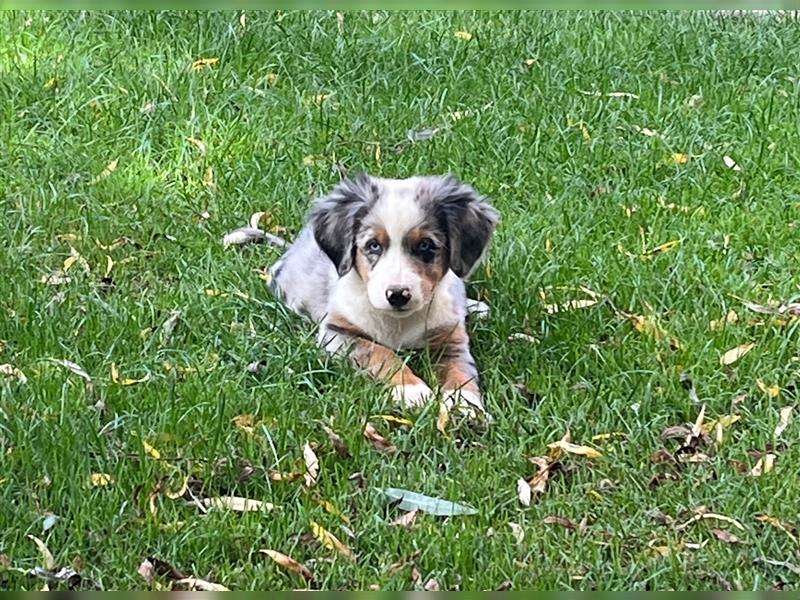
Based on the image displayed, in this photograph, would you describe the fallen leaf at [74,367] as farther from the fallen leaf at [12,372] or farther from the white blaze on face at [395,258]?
the white blaze on face at [395,258]

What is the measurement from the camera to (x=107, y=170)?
6254mm

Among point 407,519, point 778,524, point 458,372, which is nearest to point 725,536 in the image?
point 778,524

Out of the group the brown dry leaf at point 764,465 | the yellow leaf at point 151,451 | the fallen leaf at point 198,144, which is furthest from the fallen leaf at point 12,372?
the brown dry leaf at point 764,465

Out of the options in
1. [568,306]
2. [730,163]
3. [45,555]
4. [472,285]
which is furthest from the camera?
[730,163]

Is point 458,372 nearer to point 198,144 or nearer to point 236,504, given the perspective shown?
point 236,504

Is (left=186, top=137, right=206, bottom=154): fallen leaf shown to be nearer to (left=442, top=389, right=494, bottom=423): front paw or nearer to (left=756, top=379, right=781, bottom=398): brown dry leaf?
(left=442, top=389, right=494, bottom=423): front paw

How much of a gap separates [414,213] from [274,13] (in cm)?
329

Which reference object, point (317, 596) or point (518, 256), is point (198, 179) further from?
point (317, 596)

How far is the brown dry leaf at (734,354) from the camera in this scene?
15.4ft

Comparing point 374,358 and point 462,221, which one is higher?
point 462,221

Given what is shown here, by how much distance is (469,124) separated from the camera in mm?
6688

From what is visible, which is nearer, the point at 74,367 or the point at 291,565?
the point at 291,565

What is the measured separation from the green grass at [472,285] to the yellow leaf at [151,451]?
0.04m

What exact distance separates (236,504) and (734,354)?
1929mm
